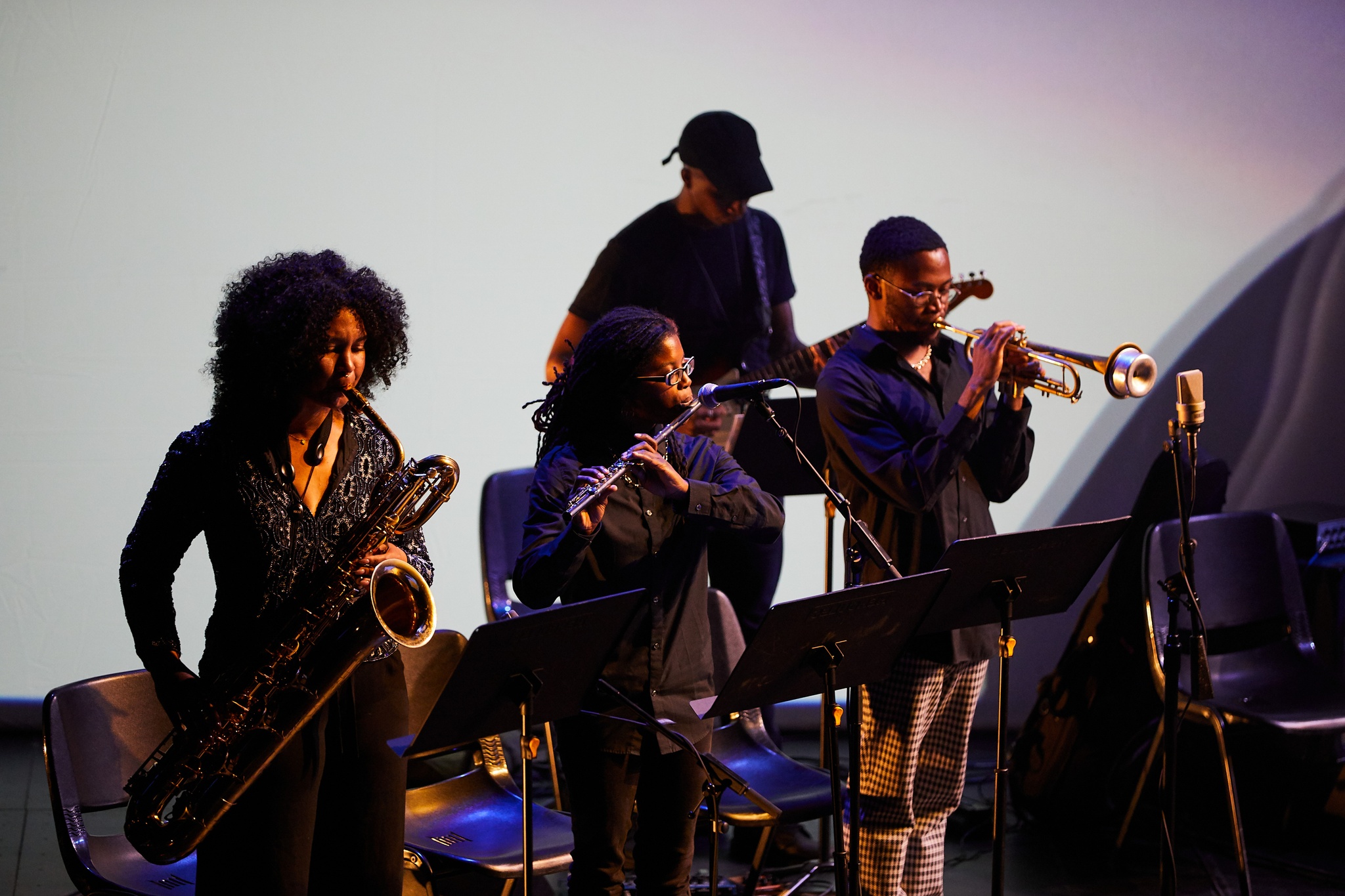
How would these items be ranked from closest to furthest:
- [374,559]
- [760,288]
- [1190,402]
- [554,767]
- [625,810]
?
[374,559] → [625,810] → [1190,402] → [554,767] → [760,288]

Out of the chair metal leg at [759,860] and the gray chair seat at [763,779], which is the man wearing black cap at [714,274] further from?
the chair metal leg at [759,860]

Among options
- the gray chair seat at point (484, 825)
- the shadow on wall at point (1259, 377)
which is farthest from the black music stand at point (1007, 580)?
the shadow on wall at point (1259, 377)

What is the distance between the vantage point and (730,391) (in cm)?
260

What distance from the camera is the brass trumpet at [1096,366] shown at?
10.4 ft

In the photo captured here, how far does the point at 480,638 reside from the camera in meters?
Answer: 2.15

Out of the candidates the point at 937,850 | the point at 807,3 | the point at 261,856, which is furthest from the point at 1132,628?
the point at 261,856

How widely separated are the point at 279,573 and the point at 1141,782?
3.05 m

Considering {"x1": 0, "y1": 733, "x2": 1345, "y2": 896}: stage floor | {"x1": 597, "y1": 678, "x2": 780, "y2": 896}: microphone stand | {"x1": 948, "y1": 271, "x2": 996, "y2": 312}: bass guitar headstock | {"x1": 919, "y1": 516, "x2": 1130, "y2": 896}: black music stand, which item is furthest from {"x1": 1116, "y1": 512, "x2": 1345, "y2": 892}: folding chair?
{"x1": 597, "y1": 678, "x2": 780, "y2": 896}: microphone stand

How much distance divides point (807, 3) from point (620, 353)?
300 cm

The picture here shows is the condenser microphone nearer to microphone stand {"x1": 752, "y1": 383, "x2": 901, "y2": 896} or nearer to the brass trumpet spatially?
the brass trumpet

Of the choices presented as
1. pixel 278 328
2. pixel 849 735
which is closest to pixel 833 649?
pixel 849 735

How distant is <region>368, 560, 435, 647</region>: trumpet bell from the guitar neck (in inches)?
90.9

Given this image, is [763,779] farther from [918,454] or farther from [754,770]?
[918,454]

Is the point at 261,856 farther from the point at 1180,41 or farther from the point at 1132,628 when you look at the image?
the point at 1180,41
